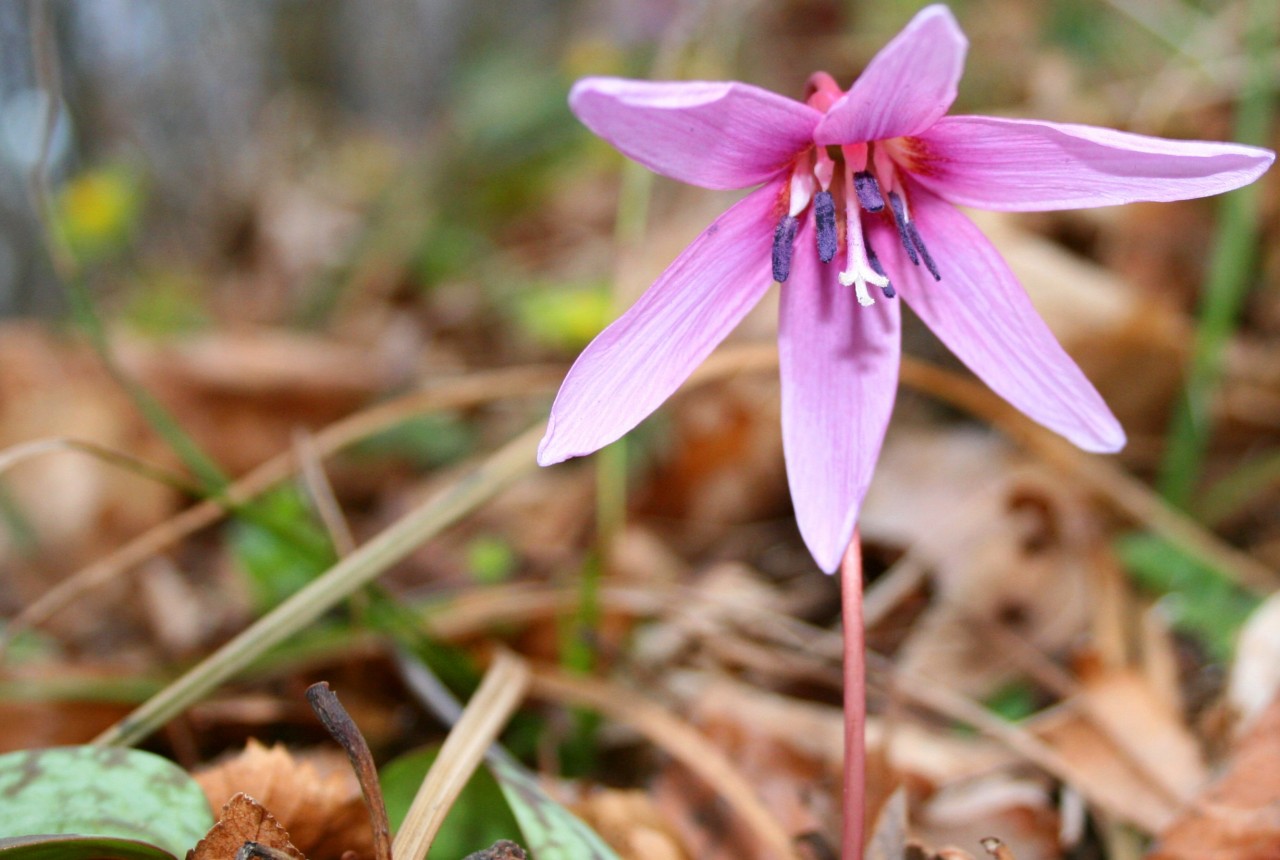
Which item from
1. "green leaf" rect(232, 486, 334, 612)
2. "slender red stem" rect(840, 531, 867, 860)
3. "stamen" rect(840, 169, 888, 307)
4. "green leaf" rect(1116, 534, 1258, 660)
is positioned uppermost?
"green leaf" rect(232, 486, 334, 612)

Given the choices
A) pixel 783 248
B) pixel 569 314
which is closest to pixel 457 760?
pixel 783 248

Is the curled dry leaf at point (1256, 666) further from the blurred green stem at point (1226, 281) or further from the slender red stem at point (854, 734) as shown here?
the slender red stem at point (854, 734)

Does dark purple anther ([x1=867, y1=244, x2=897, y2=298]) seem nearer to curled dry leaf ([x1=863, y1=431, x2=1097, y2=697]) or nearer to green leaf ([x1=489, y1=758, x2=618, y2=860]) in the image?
green leaf ([x1=489, y1=758, x2=618, y2=860])

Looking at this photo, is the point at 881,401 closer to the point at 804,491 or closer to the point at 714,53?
the point at 804,491

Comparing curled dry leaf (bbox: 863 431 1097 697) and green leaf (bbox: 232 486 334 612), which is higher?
green leaf (bbox: 232 486 334 612)

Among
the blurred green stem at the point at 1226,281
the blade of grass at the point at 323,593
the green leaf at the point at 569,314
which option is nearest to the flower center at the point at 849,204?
the blade of grass at the point at 323,593

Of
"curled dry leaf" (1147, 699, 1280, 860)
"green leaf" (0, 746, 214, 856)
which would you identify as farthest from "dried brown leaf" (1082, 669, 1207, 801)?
"green leaf" (0, 746, 214, 856)

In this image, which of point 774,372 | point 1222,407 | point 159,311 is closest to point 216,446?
point 774,372
